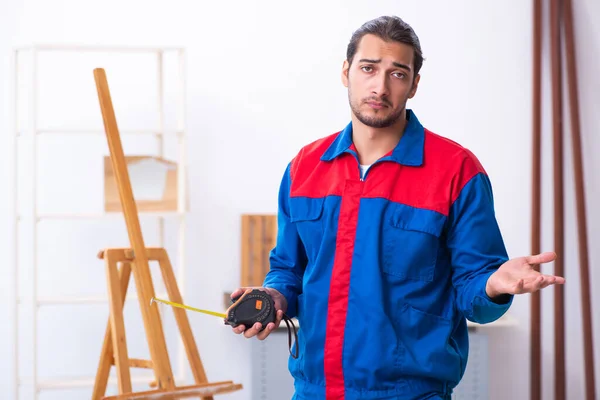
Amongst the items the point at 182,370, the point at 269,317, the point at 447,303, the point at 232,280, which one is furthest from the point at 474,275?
the point at 232,280

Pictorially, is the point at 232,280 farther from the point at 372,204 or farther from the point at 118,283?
the point at 372,204

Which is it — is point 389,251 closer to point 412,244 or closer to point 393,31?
point 412,244

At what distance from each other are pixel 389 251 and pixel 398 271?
0.16 feet

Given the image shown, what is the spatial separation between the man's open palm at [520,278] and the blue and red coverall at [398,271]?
7 cm

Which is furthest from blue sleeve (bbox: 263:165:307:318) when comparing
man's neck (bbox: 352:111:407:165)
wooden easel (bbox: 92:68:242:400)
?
wooden easel (bbox: 92:68:242:400)

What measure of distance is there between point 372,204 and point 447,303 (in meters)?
0.27

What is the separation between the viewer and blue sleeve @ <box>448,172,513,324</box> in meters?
1.64

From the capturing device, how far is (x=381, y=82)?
1.78 m

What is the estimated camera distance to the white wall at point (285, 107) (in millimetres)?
3975

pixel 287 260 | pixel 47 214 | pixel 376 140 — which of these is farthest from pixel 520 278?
pixel 47 214

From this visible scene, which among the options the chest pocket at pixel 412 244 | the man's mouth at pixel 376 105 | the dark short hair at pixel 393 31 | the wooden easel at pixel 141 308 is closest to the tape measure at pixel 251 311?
the chest pocket at pixel 412 244

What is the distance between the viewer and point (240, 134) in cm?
401

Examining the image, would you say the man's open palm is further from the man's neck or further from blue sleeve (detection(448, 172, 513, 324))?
the man's neck

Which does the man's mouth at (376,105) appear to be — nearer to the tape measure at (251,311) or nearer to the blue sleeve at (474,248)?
the blue sleeve at (474,248)
